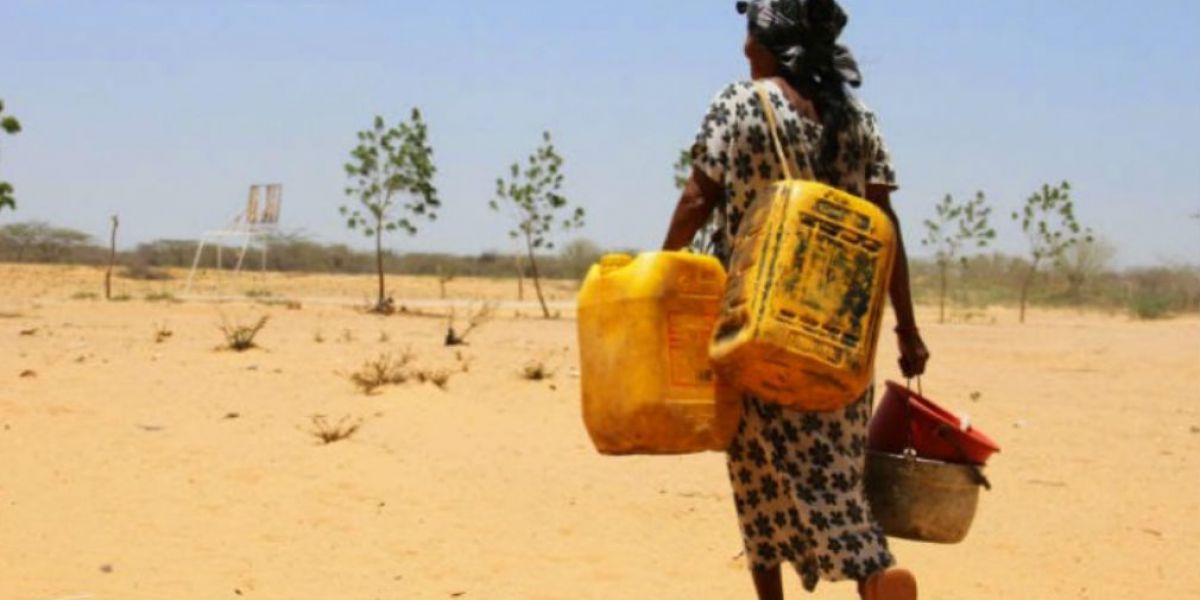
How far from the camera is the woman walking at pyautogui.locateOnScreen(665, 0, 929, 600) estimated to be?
3137 mm

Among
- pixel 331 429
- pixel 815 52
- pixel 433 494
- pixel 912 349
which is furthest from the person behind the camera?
pixel 331 429

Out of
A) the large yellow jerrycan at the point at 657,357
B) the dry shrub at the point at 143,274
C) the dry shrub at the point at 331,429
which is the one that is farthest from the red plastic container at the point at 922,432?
the dry shrub at the point at 143,274

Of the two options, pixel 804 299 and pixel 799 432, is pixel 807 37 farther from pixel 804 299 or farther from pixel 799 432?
pixel 799 432

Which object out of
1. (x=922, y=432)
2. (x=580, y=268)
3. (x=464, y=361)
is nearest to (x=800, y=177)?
(x=922, y=432)

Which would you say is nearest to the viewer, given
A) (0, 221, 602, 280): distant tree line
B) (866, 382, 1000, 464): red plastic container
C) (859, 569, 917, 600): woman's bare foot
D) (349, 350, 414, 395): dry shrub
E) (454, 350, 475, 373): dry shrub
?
(859, 569, 917, 600): woman's bare foot

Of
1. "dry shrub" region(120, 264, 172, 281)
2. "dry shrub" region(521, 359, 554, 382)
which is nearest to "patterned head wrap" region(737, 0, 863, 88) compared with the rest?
"dry shrub" region(521, 359, 554, 382)

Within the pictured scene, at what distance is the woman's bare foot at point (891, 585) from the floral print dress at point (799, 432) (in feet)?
0.10

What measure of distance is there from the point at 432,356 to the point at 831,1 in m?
10.3

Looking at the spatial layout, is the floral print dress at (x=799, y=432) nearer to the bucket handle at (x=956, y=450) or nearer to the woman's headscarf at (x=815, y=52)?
the woman's headscarf at (x=815, y=52)

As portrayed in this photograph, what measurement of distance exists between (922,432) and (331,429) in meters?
4.96

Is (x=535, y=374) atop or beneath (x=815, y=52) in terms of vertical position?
beneath

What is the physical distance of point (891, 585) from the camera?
3004mm

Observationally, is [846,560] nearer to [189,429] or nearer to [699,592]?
[699,592]

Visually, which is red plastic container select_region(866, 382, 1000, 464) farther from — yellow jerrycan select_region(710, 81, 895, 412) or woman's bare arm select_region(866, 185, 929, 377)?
yellow jerrycan select_region(710, 81, 895, 412)
